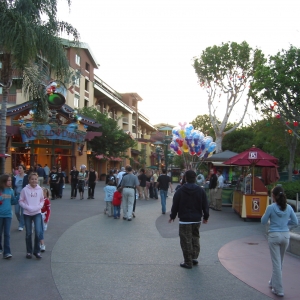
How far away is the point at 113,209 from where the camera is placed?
44.2ft

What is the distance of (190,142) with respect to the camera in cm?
2170

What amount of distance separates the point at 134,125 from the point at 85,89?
66.0ft

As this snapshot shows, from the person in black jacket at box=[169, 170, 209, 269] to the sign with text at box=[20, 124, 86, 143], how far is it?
72.9 feet

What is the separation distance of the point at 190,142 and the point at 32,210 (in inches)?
601

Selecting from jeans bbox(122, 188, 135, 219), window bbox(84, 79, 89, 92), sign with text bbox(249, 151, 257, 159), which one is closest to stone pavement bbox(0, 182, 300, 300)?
jeans bbox(122, 188, 135, 219)

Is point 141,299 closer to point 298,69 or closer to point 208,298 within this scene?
point 208,298

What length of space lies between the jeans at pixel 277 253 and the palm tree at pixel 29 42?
11255 millimetres

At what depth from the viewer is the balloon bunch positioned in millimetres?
21672

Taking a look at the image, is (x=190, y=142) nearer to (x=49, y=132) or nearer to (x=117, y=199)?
(x=117, y=199)

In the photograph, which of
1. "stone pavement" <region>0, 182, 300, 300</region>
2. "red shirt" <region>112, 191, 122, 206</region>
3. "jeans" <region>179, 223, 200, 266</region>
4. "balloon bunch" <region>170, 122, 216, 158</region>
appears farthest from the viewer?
"balloon bunch" <region>170, 122, 216, 158</region>

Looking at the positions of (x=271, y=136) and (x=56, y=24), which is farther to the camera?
(x=271, y=136)

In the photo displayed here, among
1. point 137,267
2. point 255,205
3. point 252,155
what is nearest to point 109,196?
point 255,205

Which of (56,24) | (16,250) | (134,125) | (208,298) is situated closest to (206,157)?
(56,24)

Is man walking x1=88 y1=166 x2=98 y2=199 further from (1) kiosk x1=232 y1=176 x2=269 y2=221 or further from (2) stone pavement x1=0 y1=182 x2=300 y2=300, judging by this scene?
(1) kiosk x1=232 y1=176 x2=269 y2=221
